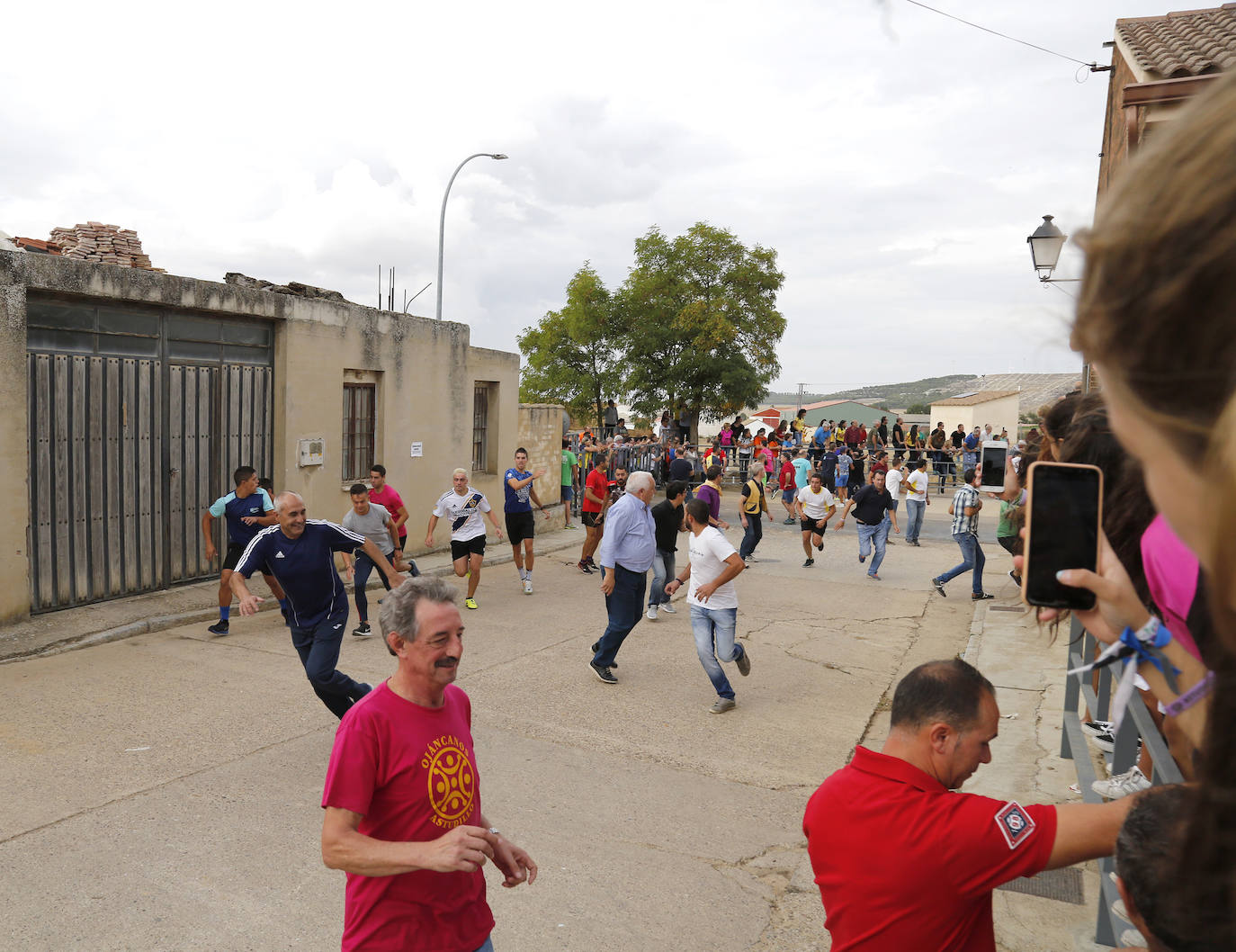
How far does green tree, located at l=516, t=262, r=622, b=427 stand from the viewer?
37.4 m

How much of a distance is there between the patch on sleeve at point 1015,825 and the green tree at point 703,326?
105 ft

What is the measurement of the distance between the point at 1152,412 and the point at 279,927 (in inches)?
185

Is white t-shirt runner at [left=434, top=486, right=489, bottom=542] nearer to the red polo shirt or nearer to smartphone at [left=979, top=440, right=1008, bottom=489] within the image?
smartphone at [left=979, top=440, right=1008, bottom=489]

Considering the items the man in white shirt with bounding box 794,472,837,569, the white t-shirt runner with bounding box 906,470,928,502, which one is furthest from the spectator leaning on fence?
the white t-shirt runner with bounding box 906,470,928,502

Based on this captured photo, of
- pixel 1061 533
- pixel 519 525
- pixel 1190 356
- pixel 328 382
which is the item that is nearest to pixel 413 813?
pixel 1061 533

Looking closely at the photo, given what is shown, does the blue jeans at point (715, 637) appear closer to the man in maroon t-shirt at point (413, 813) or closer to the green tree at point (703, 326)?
the man in maroon t-shirt at point (413, 813)

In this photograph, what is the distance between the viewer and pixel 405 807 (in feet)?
9.48

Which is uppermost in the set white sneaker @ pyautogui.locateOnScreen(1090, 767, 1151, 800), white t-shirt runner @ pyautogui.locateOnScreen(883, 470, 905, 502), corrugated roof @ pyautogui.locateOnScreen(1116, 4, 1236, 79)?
corrugated roof @ pyautogui.locateOnScreen(1116, 4, 1236, 79)

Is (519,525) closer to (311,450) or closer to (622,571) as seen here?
(311,450)

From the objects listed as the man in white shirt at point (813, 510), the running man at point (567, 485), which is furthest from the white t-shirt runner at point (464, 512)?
the running man at point (567, 485)

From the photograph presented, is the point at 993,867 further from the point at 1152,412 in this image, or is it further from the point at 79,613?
the point at 79,613

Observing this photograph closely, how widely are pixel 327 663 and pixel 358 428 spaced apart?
783cm

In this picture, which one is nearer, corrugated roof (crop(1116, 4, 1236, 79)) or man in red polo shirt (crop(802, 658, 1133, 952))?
man in red polo shirt (crop(802, 658, 1133, 952))

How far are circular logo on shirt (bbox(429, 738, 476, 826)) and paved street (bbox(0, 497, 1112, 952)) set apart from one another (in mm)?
1621
